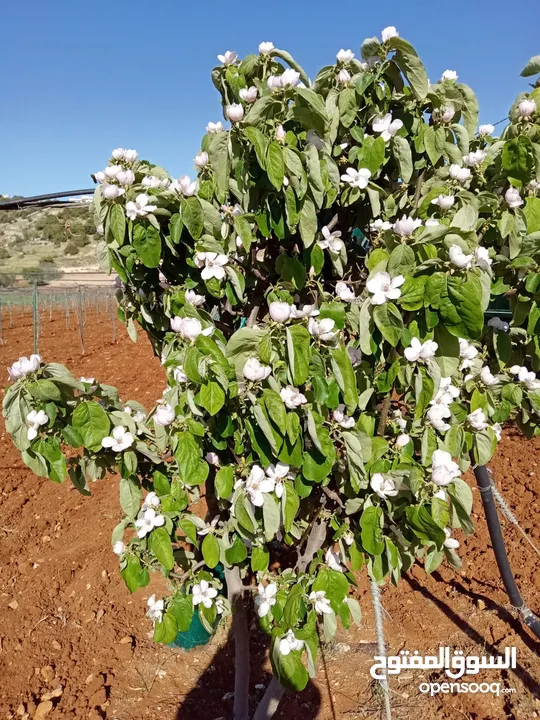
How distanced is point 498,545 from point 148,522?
2197 millimetres

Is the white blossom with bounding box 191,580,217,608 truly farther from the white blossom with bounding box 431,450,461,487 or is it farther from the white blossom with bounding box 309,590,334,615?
the white blossom with bounding box 431,450,461,487

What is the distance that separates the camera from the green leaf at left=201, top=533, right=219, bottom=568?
1.56 metres

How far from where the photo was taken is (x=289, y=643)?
150cm

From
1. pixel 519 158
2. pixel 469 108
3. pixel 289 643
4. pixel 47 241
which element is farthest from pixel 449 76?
pixel 47 241

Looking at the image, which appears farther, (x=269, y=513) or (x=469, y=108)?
(x=469, y=108)

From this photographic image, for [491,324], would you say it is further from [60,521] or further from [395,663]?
[60,521]

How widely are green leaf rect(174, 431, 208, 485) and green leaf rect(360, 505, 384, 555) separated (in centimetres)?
47

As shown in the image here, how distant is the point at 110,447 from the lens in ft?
5.04

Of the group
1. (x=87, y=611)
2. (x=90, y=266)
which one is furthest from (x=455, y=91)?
(x=90, y=266)

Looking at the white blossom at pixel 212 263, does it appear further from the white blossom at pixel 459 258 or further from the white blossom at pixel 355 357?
the white blossom at pixel 459 258

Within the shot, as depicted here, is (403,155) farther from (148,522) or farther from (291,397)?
(148,522)

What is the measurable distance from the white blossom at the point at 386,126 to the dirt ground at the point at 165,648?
8.67ft

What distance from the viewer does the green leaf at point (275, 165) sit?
1210 millimetres

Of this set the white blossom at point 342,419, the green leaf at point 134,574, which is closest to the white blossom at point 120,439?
the green leaf at point 134,574
